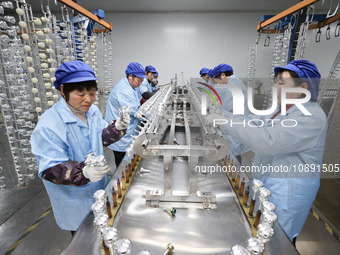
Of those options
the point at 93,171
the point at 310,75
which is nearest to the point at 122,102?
the point at 93,171

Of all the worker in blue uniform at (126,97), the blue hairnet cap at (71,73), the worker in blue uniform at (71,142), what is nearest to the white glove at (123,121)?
the worker in blue uniform at (71,142)

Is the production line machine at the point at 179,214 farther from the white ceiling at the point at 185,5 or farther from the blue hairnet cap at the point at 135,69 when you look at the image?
the white ceiling at the point at 185,5

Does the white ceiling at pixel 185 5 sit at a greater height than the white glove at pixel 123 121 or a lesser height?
greater

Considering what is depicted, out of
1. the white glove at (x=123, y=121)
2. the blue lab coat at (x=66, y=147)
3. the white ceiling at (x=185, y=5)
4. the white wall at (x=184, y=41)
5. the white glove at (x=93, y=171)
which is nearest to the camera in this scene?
the white glove at (x=93, y=171)

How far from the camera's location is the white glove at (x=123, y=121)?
5.00 ft

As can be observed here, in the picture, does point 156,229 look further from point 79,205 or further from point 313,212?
point 313,212

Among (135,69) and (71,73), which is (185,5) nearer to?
(135,69)

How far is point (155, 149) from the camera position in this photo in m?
1.11

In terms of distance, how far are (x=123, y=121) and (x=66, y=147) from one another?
47cm

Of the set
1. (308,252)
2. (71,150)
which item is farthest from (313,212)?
(71,150)

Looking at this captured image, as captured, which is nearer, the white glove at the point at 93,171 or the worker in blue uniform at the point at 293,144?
the white glove at the point at 93,171

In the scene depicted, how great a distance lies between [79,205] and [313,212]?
3.14 m

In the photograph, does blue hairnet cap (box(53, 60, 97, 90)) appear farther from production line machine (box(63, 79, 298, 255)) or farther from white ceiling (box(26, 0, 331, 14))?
white ceiling (box(26, 0, 331, 14))

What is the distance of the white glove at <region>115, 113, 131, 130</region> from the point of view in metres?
1.52
